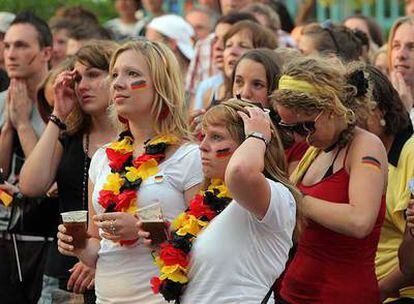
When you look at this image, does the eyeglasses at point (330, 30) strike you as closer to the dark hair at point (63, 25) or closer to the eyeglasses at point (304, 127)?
the eyeglasses at point (304, 127)

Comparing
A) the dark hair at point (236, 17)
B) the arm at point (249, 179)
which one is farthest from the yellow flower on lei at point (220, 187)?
the dark hair at point (236, 17)

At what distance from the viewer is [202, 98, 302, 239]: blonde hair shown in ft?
16.2

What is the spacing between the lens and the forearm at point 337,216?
5.05 m

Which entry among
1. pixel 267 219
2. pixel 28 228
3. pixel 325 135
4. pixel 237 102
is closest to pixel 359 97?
pixel 325 135

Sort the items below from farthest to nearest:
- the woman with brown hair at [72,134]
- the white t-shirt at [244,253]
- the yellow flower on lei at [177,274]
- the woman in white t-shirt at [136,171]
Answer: the woman with brown hair at [72,134], the woman in white t-shirt at [136,171], the yellow flower on lei at [177,274], the white t-shirt at [244,253]

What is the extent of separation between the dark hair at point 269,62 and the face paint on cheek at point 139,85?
0.91 meters

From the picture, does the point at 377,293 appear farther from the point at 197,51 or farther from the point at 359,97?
the point at 197,51

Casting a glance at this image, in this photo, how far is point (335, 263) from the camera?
17.1 ft

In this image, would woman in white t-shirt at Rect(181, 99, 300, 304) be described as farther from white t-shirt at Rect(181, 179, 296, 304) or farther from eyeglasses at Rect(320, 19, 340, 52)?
eyeglasses at Rect(320, 19, 340, 52)

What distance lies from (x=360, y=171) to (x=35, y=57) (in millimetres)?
3700

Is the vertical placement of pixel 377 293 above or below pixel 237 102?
below

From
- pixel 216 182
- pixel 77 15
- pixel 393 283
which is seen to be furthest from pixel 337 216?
pixel 77 15

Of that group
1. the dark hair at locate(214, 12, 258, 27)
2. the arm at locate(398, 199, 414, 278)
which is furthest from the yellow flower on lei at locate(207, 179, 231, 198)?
the dark hair at locate(214, 12, 258, 27)

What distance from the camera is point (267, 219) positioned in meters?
4.69
